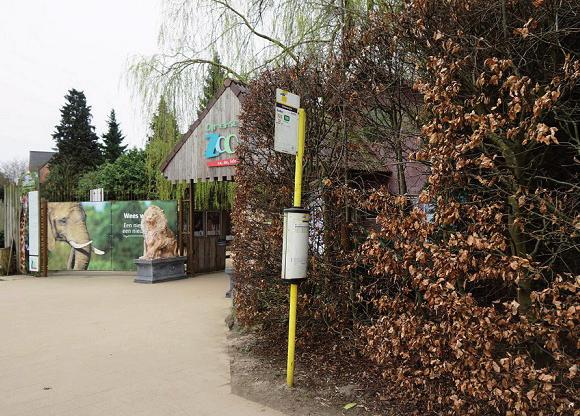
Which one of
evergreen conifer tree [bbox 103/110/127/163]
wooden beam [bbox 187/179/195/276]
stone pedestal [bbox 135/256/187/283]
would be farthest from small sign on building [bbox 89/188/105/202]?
evergreen conifer tree [bbox 103/110/127/163]

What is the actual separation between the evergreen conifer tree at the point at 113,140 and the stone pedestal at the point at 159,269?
35.8 m

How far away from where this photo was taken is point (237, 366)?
200 inches

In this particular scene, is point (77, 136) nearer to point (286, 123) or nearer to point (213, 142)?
point (213, 142)

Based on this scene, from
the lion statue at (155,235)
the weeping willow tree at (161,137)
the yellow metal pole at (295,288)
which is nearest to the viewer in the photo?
the yellow metal pole at (295,288)

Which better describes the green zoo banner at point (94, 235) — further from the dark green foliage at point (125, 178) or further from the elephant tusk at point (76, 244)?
the dark green foliage at point (125, 178)

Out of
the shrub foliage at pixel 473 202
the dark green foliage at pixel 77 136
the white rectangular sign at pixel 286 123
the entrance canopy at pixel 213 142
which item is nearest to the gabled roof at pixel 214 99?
the entrance canopy at pixel 213 142

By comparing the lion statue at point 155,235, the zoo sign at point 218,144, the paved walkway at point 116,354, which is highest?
the zoo sign at point 218,144

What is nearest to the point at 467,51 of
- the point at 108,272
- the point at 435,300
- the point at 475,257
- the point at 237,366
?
the point at 475,257

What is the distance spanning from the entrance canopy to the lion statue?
1766 mm

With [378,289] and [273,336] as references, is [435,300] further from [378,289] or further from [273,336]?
[273,336]

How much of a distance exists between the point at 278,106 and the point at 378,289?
188 centimetres

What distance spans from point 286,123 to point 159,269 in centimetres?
829

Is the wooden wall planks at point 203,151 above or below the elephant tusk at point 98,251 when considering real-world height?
above

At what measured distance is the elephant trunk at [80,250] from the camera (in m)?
12.9
